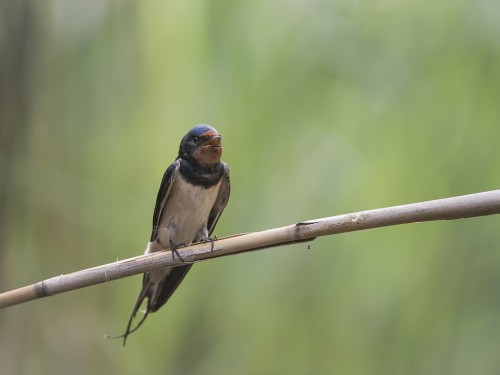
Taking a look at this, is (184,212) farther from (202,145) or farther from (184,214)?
(202,145)

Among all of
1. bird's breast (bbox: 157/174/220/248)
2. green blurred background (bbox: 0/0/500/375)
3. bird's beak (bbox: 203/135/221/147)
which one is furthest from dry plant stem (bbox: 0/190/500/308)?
green blurred background (bbox: 0/0/500/375)

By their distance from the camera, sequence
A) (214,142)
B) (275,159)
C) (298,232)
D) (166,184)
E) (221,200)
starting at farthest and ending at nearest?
(275,159)
(221,200)
(166,184)
(214,142)
(298,232)

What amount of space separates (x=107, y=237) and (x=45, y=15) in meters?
1.02

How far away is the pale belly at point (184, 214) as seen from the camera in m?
2.94

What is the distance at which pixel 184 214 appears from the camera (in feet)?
9.77

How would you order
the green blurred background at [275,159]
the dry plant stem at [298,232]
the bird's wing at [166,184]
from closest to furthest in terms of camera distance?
the dry plant stem at [298,232], the bird's wing at [166,184], the green blurred background at [275,159]

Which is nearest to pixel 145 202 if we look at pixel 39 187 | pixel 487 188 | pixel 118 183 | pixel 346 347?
pixel 118 183

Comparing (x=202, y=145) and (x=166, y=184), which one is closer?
(x=202, y=145)

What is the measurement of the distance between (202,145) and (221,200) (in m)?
0.40

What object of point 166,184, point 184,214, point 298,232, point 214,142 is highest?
point 214,142

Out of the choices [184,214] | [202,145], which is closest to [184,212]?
[184,214]

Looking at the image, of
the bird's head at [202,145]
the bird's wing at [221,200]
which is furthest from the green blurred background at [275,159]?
the bird's head at [202,145]

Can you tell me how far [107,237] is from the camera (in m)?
3.46

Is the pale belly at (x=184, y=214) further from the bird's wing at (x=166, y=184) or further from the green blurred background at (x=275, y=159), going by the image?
the green blurred background at (x=275, y=159)
